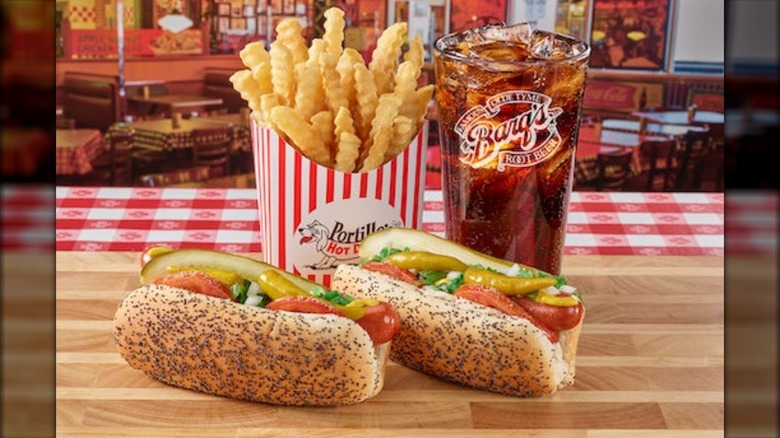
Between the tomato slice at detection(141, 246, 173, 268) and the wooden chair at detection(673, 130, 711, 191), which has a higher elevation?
the tomato slice at detection(141, 246, 173, 268)

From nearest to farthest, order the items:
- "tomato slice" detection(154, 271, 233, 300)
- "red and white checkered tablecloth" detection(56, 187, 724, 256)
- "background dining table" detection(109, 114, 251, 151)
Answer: "tomato slice" detection(154, 271, 233, 300)
"red and white checkered tablecloth" detection(56, 187, 724, 256)
"background dining table" detection(109, 114, 251, 151)

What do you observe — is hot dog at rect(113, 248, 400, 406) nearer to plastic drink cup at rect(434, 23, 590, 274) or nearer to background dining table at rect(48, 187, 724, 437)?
background dining table at rect(48, 187, 724, 437)

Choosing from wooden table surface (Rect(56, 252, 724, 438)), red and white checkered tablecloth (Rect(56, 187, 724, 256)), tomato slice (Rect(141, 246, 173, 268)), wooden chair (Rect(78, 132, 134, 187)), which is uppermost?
tomato slice (Rect(141, 246, 173, 268))

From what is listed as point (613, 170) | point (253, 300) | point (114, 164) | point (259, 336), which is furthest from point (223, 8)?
point (259, 336)

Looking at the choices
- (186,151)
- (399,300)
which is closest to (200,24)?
(186,151)

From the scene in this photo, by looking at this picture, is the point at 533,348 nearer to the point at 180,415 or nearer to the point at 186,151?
the point at 180,415

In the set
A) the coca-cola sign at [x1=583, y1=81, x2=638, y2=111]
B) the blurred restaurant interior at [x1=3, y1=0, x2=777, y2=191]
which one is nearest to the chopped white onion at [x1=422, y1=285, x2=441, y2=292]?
the blurred restaurant interior at [x1=3, y1=0, x2=777, y2=191]

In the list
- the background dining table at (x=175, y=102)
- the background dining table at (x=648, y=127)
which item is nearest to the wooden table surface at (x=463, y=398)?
the background dining table at (x=175, y=102)

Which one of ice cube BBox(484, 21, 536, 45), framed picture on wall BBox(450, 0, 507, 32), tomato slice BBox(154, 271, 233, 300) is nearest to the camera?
tomato slice BBox(154, 271, 233, 300)

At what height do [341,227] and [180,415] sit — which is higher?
[341,227]
